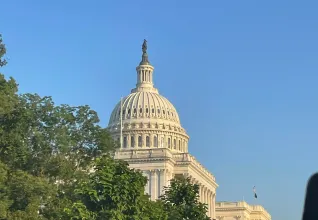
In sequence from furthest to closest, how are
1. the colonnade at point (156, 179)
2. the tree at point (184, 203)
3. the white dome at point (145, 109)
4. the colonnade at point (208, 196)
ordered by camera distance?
the white dome at point (145, 109)
the colonnade at point (208, 196)
the colonnade at point (156, 179)
the tree at point (184, 203)

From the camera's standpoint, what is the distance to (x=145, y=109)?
6462 inches

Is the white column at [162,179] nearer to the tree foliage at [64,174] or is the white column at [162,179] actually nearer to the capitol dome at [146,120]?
the capitol dome at [146,120]

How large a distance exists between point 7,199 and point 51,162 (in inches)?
229

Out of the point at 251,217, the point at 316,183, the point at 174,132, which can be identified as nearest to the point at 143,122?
the point at 174,132

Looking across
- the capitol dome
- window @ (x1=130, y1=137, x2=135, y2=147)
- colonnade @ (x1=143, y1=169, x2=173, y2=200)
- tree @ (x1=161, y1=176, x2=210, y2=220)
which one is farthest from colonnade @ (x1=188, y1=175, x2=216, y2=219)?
tree @ (x1=161, y1=176, x2=210, y2=220)

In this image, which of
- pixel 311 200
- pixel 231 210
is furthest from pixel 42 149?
pixel 231 210

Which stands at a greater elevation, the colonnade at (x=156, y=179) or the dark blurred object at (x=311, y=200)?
the colonnade at (x=156, y=179)

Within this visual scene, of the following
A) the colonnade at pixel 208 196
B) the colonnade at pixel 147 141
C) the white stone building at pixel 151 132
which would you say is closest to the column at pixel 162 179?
the white stone building at pixel 151 132

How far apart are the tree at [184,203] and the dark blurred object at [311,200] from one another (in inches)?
1637

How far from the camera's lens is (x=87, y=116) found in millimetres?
51000

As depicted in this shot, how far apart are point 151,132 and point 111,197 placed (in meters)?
122

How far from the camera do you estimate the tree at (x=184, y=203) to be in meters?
43.9

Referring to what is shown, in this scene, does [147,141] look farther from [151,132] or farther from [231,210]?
[231,210]

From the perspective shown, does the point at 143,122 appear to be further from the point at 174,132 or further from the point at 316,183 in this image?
the point at 316,183
